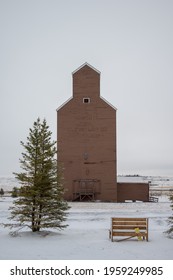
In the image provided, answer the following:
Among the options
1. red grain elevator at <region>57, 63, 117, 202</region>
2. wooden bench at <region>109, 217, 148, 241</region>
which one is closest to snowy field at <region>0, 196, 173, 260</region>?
wooden bench at <region>109, 217, 148, 241</region>

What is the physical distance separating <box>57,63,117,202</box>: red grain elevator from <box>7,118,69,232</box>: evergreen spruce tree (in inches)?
877

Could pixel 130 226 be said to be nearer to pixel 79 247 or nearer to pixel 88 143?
pixel 79 247

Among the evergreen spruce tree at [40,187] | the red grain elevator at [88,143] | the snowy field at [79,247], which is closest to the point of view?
the snowy field at [79,247]

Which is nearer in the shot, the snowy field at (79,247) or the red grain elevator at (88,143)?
the snowy field at (79,247)

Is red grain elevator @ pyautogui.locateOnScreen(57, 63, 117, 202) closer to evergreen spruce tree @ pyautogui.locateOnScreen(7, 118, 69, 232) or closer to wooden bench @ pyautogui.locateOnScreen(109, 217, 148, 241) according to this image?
evergreen spruce tree @ pyautogui.locateOnScreen(7, 118, 69, 232)

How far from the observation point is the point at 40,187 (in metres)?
15.1

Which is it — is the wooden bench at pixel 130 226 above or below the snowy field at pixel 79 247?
above

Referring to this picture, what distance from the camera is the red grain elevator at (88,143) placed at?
124 feet

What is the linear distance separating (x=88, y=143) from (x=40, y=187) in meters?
23.3

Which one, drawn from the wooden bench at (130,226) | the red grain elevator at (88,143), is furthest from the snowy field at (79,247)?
the red grain elevator at (88,143)

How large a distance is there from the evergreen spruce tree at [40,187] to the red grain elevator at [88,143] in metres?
22.3

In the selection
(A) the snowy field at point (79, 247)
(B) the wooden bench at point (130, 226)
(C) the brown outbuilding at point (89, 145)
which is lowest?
(A) the snowy field at point (79, 247)

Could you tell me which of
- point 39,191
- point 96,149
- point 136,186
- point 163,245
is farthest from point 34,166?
point 136,186

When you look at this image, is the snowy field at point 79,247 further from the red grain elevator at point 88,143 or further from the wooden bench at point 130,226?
the red grain elevator at point 88,143
